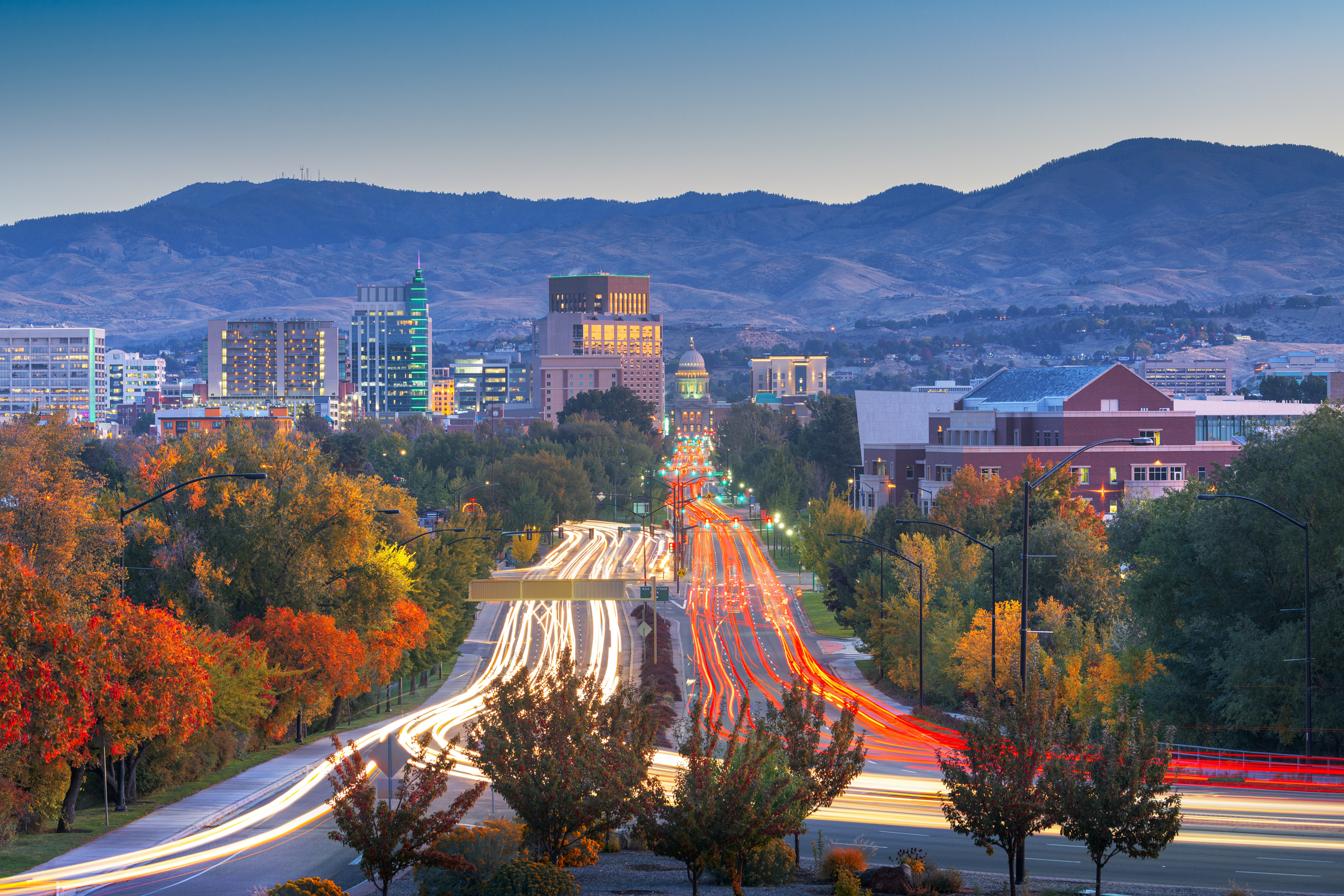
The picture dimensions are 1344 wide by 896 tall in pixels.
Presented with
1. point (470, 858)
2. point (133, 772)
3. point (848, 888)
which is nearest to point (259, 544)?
point (133, 772)

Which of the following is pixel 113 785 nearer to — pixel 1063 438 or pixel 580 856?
pixel 580 856

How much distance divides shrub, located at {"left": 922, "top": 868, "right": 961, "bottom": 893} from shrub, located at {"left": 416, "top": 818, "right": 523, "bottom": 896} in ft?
25.5

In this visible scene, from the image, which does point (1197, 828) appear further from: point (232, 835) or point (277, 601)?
point (277, 601)

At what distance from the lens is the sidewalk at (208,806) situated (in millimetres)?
34844

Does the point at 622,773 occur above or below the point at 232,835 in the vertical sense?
above

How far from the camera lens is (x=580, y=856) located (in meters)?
29.8

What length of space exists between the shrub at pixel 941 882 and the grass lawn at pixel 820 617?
65899mm

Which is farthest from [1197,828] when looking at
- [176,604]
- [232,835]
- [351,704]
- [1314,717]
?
[351,704]

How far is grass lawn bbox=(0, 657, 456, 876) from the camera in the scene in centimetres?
3325

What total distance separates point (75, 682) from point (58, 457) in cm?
3047

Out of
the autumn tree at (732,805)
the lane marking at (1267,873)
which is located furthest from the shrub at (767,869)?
the lane marking at (1267,873)

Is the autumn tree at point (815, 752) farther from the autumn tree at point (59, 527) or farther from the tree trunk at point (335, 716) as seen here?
the tree trunk at point (335, 716)

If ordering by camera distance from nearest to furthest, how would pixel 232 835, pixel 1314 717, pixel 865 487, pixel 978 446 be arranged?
pixel 232 835, pixel 1314 717, pixel 978 446, pixel 865 487

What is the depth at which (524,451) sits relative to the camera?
183m
